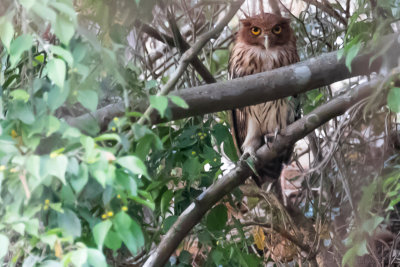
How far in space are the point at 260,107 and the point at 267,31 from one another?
1.25 ft

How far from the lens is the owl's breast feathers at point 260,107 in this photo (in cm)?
337

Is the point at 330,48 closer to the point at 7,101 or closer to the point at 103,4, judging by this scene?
the point at 103,4

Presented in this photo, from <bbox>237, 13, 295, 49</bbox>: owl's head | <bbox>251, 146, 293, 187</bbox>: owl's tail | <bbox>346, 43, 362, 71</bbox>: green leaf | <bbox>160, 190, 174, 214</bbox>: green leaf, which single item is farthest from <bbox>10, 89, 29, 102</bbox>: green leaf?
<bbox>237, 13, 295, 49</bbox>: owl's head

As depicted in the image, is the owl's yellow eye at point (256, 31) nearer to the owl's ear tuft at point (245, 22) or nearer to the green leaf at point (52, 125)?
the owl's ear tuft at point (245, 22)

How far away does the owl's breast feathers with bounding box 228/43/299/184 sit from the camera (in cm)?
337

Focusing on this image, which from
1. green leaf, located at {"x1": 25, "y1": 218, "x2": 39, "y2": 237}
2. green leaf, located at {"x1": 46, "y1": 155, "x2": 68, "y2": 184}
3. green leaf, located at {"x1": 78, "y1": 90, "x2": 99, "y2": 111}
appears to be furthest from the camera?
green leaf, located at {"x1": 78, "y1": 90, "x2": 99, "y2": 111}

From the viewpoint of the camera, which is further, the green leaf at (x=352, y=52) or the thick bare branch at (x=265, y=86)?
the thick bare branch at (x=265, y=86)

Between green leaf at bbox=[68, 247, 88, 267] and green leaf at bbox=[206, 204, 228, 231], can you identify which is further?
green leaf at bbox=[206, 204, 228, 231]

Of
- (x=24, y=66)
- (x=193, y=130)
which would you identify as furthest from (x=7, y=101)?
(x=193, y=130)

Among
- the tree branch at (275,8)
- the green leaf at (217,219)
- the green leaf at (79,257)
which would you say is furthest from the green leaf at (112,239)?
the tree branch at (275,8)

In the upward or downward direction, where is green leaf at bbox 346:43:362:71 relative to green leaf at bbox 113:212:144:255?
upward

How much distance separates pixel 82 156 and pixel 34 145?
0.11 meters

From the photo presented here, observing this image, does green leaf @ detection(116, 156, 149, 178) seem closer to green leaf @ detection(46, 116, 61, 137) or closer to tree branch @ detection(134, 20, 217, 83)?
green leaf @ detection(46, 116, 61, 137)


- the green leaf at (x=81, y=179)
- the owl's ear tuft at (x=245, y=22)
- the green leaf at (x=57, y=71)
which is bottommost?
the green leaf at (x=81, y=179)
